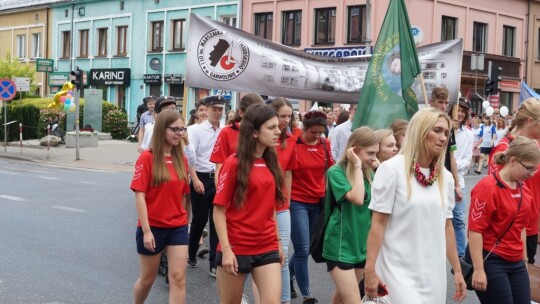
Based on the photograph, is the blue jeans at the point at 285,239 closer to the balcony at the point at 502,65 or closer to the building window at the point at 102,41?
the balcony at the point at 502,65

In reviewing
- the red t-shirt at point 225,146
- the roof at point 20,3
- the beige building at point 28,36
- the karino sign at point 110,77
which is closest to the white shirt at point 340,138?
the red t-shirt at point 225,146

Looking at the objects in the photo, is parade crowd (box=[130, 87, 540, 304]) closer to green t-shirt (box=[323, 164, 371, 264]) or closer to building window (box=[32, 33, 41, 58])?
green t-shirt (box=[323, 164, 371, 264])

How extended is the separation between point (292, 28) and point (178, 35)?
726 centimetres

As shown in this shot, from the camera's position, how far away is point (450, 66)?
10.0m

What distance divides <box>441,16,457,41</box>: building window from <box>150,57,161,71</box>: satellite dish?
14.0 m

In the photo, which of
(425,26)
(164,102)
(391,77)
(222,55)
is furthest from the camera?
(425,26)

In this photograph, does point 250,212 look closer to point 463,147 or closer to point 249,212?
point 249,212

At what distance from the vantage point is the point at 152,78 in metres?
42.8

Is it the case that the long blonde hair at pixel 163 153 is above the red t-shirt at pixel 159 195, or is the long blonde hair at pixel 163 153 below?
above

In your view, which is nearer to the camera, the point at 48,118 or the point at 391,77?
the point at 391,77

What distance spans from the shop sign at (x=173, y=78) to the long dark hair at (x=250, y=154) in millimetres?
36257

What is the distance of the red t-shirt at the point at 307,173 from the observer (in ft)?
24.2

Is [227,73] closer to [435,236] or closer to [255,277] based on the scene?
[255,277]

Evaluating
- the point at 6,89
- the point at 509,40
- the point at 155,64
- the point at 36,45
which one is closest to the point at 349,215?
the point at 6,89
